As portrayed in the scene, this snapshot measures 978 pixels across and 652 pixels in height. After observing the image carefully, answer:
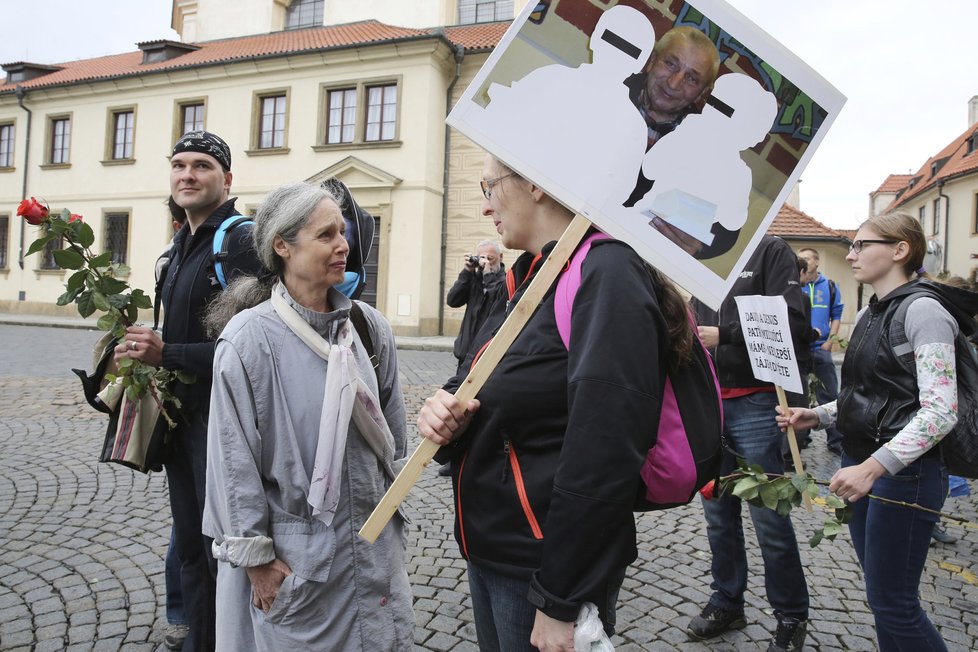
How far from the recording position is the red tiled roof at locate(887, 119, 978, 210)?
30.3 metres

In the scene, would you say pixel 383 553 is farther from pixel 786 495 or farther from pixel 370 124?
pixel 370 124

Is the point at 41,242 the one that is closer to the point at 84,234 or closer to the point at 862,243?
the point at 84,234

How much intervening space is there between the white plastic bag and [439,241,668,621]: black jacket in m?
0.03

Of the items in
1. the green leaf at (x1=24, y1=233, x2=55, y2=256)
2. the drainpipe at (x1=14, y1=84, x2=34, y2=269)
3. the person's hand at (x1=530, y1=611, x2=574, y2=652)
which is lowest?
the person's hand at (x1=530, y1=611, x2=574, y2=652)

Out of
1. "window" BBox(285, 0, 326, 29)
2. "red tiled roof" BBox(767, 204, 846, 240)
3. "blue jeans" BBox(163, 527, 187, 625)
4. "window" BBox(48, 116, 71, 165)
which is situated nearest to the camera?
"blue jeans" BBox(163, 527, 187, 625)

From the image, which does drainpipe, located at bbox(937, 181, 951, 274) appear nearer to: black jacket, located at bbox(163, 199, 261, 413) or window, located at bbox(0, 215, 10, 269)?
black jacket, located at bbox(163, 199, 261, 413)

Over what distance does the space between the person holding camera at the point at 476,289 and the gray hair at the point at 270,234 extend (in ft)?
10.8

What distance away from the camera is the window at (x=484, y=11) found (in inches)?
872

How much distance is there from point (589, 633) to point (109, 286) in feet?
6.71

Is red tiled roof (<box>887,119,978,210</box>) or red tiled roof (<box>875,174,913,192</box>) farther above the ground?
red tiled roof (<box>875,174,913,192</box>)

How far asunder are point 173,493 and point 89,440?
4378 mm

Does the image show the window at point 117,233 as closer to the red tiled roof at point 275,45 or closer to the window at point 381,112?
the red tiled roof at point 275,45

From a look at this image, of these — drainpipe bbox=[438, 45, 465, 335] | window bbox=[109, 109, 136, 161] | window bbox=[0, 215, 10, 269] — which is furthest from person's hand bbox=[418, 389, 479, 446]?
window bbox=[0, 215, 10, 269]

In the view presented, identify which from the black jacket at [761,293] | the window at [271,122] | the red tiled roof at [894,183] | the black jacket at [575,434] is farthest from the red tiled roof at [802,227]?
the red tiled roof at [894,183]
